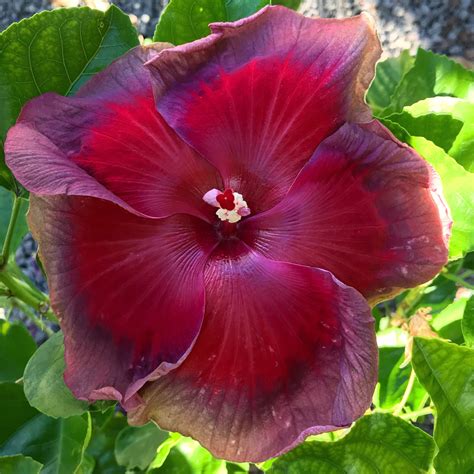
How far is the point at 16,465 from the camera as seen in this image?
2.91ft

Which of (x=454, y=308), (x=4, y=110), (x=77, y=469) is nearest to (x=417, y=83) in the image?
(x=454, y=308)

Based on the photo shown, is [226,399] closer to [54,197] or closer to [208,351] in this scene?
[208,351]

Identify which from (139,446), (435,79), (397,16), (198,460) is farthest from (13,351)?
(397,16)

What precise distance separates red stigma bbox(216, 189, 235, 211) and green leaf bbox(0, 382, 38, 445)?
1.81 ft

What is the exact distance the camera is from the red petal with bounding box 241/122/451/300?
2.39ft

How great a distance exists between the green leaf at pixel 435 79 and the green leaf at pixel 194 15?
0.49 meters

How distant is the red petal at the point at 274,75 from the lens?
0.73 metres

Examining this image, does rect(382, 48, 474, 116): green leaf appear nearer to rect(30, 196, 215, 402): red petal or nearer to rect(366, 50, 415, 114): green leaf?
rect(366, 50, 415, 114): green leaf

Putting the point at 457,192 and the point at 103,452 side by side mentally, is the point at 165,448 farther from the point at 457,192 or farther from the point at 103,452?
the point at 457,192

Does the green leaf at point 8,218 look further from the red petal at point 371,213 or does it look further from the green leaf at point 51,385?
the red petal at point 371,213

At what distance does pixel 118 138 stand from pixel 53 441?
59cm

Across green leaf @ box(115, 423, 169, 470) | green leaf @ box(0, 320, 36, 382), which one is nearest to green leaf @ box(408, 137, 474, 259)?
green leaf @ box(115, 423, 169, 470)

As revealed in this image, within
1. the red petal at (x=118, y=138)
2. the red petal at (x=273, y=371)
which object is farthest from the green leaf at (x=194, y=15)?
the red petal at (x=273, y=371)

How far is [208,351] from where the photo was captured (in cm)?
77
